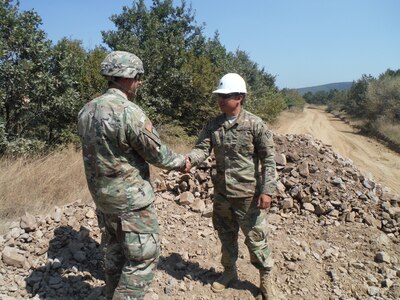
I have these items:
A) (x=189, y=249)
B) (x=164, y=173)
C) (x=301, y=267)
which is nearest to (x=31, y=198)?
(x=164, y=173)

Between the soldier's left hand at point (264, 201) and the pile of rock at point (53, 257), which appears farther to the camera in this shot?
the pile of rock at point (53, 257)

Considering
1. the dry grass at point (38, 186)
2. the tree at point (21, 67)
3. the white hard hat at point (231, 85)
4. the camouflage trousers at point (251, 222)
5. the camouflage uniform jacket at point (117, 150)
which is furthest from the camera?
the tree at point (21, 67)

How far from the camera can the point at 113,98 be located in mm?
2271

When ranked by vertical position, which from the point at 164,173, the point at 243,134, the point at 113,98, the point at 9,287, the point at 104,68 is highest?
the point at 104,68

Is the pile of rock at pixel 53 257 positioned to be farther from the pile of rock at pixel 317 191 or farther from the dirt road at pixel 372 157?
the dirt road at pixel 372 157

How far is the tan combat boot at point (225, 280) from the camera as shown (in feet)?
10.8

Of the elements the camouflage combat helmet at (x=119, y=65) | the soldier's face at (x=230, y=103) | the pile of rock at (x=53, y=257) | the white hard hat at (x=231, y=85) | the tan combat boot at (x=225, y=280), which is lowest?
the tan combat boot at (x=225, y=280)

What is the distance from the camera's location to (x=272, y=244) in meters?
4.22

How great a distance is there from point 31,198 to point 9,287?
209 cm

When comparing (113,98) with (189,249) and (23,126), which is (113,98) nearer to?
(189,249)

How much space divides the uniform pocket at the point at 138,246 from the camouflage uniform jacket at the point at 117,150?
0.62 ft

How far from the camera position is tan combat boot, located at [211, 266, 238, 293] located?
3293 mm

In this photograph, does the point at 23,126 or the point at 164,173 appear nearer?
the point at 164,173

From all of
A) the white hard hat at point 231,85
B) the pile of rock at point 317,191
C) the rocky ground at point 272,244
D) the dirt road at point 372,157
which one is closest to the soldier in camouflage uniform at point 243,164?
the white hard hat at point 231,85
